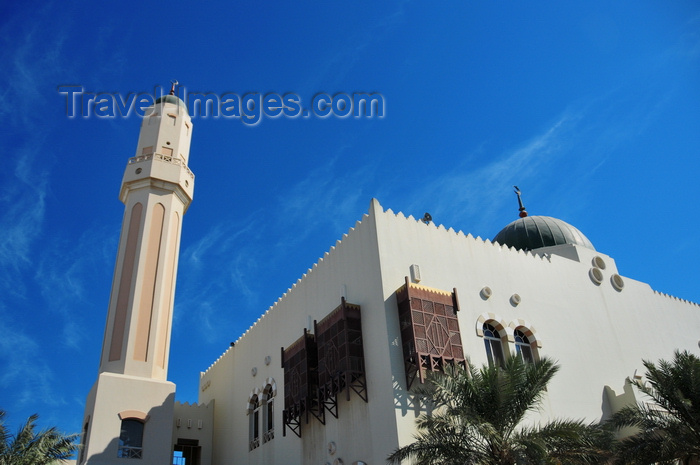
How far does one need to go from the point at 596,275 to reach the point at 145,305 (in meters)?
16.0

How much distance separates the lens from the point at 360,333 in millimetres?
16625

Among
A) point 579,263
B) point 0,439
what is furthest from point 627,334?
point 0,439

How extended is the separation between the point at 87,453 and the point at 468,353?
11.8 meters

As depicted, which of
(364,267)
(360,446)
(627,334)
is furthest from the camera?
(627,334)

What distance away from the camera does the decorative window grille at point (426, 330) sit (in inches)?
590

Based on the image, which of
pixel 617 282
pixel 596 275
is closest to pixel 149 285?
pixel 596 275

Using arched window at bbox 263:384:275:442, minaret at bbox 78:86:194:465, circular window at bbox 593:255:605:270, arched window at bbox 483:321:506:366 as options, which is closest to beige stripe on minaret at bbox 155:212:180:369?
minaret at bbox 78:86:194:465

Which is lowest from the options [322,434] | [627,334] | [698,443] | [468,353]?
[698,443]

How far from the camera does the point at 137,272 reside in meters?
22.5

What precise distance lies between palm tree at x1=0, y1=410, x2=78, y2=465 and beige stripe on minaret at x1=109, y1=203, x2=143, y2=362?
4.39 metres

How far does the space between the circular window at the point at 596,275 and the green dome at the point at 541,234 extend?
1938 millimetres

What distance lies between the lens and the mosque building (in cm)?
1592

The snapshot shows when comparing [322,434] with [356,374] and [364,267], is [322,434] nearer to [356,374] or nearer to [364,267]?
[356,374]

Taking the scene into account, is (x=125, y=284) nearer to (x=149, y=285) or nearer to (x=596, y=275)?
(x=149, y=285)
